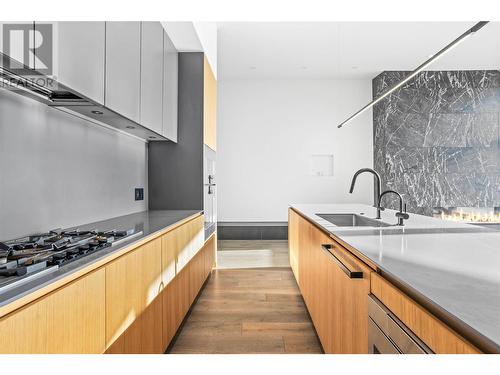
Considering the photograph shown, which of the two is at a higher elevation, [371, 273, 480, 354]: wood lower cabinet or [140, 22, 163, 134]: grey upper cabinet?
[140, 22, 163, 134]: grey upper cabinet

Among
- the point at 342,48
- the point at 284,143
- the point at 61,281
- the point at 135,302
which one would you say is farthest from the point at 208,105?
the point at 284,143

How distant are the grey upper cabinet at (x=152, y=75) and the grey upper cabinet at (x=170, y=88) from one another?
0.14 m

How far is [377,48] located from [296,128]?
2.06m

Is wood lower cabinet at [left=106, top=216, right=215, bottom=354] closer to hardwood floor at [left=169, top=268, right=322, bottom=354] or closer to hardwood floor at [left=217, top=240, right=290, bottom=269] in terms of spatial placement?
hardwood floor at [left=169, top=268, right=322, bottom=354]

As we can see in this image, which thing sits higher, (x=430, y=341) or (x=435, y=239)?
(x=435, y=239)

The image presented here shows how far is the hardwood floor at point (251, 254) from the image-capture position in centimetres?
413

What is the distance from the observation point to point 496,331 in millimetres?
532

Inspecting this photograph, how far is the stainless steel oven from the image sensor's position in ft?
2.51

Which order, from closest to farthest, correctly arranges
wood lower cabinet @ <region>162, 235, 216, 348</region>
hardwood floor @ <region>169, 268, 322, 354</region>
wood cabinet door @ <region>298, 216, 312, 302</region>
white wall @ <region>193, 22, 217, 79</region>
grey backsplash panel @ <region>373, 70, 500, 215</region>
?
wood lower cabinet @ <region>162, 235, 216, 348</region>, hardwood floor @ <region>169, 268, 322, 354</region>, wood cabinet door @ <region>298, 216, 312, 302</region>, white wall @ <region>193, 22, 217, 79</region>, grey backsplash panel @ <region>373, 70, 500, 215</region>

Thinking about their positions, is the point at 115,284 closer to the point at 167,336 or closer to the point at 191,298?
the point at 167,336

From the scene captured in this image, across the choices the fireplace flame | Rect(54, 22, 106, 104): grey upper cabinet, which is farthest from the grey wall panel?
the fireplace flame

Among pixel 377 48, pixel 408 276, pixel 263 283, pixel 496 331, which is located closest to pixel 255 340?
pixel 263 283

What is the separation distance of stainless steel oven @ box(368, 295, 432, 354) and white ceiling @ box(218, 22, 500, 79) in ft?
13.7

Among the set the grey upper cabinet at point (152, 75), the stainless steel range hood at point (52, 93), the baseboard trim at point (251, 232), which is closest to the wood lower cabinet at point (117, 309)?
the stainless steel range hood at point (52, 93)
